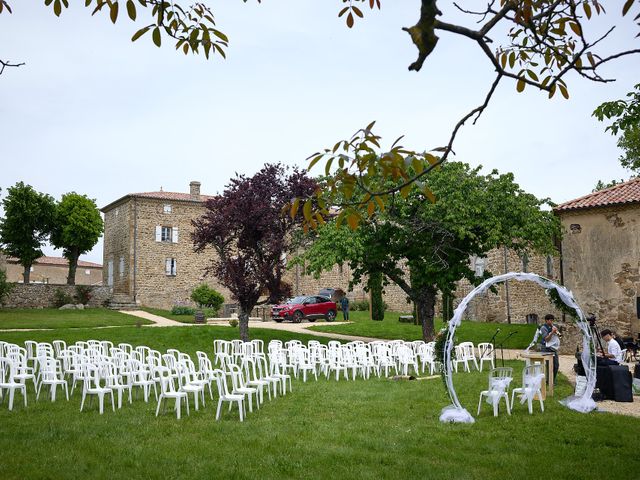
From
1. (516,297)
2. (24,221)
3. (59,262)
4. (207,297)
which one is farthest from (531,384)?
(59,262)

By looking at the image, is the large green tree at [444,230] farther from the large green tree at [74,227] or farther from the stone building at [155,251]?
the large green tree at [74,227]

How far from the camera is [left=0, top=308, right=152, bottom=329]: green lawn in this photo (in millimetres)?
23156

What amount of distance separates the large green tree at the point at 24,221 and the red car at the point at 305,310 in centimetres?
1677

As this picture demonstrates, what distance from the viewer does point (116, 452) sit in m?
6.77

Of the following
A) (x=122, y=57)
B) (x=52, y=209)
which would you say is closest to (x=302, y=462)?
(x=122, y=57)

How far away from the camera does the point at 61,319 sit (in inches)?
1001

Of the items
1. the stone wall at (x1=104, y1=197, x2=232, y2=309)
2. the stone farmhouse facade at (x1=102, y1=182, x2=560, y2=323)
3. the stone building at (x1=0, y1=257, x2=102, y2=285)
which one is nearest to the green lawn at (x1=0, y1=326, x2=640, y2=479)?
the stone farmhouse facade at (x1=102, y1=182, x2=560, y2=323)

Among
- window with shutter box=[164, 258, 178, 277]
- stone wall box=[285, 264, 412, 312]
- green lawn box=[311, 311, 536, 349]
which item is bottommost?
green lawn box=[311, 311, 536, 349]

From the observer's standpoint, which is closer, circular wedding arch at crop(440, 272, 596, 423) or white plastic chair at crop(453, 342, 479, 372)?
circular wedding arch at crop(440, 272, 596, 423)

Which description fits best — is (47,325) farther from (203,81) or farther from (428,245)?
(203,81)

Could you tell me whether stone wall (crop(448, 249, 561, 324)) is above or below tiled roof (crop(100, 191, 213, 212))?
below

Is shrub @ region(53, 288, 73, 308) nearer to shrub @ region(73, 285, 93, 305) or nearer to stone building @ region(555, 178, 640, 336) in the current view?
shrub @ region(73, 285, 93, 305)

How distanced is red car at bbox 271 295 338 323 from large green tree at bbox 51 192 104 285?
624 inches

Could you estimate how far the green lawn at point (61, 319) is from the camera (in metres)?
23.2
